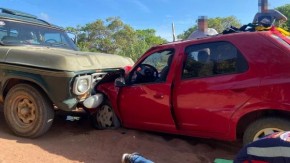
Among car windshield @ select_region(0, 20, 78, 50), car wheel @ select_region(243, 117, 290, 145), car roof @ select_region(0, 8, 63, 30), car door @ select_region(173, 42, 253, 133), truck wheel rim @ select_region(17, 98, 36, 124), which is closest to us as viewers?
car wheel @ select_region(243, 117, 290, 145)

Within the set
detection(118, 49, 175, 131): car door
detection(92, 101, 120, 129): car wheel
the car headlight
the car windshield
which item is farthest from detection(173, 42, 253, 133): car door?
the car windshield

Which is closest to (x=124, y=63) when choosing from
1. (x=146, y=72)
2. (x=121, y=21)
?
(x=146, y=72)

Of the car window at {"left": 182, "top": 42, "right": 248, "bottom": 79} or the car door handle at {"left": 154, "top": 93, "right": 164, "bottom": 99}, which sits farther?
the car door handle at {"left": 154, "top": 93, "right": 164, "bottom": 99}

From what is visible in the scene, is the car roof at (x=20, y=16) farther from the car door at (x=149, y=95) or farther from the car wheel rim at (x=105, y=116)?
the car door at (x=149, y=95)

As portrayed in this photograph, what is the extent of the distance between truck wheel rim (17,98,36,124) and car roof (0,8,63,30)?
1808mm

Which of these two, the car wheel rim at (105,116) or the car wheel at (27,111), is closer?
the car wheel at (27,111)

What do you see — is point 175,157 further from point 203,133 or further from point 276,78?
point 276,78

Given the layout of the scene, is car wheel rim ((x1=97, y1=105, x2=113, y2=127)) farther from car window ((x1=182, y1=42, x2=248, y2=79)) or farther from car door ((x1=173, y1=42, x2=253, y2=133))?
car window ((x1=182, y1=42, x2=248, y2=79))

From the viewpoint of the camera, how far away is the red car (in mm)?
4281

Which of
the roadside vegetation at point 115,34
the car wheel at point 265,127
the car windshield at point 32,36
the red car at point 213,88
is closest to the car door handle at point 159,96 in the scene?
the red car at point 213,88

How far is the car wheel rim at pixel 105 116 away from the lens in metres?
6.01

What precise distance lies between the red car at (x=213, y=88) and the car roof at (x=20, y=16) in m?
2.44

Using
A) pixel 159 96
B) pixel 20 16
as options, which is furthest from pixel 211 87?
pixel 20 16

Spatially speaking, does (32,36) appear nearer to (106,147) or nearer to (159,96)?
(106,147)
